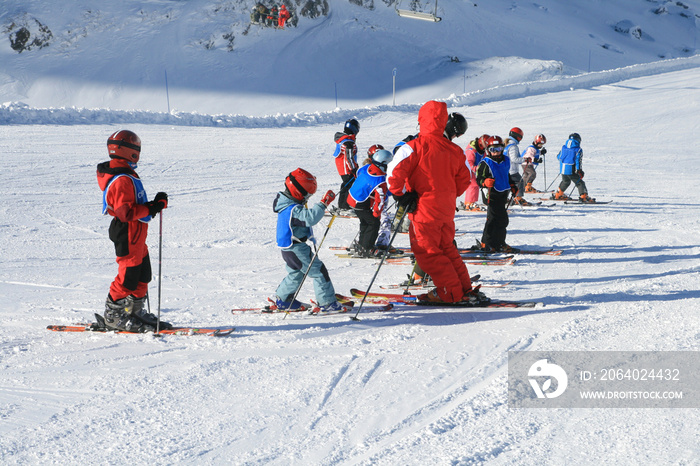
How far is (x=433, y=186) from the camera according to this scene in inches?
211

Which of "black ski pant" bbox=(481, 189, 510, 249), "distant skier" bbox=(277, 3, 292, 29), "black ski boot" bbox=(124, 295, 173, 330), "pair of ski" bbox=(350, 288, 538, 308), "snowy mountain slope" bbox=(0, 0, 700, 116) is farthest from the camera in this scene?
"distant skier" bbox=(277, 3, 292, 29)

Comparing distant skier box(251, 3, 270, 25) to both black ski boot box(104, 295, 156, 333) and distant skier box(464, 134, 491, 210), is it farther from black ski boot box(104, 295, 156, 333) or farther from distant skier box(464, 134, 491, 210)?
black ski boot box(104, 295, 156, 333)

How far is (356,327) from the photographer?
5082 mm

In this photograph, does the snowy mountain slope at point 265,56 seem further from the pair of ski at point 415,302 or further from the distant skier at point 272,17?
the pair of ski at point 415,302

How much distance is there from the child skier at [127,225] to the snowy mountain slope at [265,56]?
3304 cm

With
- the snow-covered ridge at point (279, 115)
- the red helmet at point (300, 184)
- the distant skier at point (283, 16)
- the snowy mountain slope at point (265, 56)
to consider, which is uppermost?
the distant skier at point (283, 16)

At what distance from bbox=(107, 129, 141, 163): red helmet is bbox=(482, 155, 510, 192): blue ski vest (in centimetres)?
490

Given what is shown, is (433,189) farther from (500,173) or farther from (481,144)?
(481,144)

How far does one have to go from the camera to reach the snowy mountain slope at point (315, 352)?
122 inches

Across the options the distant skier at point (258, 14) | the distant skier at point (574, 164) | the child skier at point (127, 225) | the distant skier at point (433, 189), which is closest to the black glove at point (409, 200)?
the distant skier at point (433, 189)

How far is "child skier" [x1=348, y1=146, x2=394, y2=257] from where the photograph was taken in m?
7.32

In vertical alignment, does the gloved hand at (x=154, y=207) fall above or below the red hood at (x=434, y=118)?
below

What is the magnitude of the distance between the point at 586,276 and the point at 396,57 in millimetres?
43848

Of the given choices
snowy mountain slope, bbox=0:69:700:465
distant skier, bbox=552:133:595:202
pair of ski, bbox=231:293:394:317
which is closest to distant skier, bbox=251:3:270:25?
distant skier, bbox=552:133:595:202
